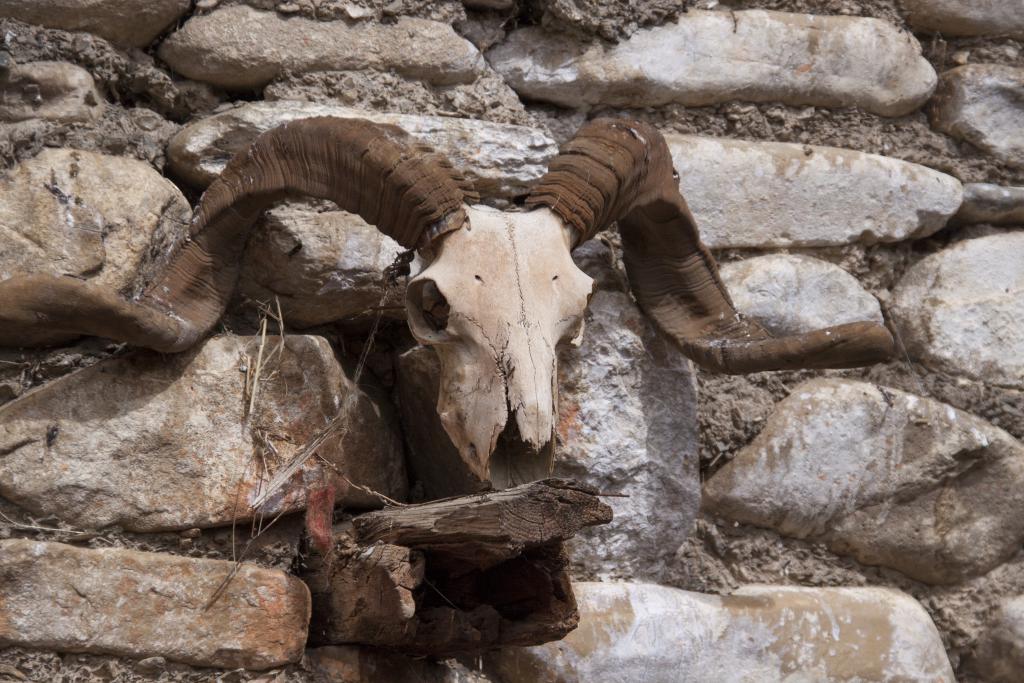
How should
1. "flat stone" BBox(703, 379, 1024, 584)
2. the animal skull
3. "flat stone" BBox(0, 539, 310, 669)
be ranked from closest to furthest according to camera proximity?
the animal skull < "flat stone" BBox(0, 539, 310, 669) < "flat stone" BBox(703, 379, 1024, 584)

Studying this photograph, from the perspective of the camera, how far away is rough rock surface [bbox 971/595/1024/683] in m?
4.04

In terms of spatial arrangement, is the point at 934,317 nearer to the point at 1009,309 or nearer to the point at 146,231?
the point at 1009,309

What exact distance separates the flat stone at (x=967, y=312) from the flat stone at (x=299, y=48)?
1.57m

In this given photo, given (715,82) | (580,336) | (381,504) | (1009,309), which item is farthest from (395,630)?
(1009,309)

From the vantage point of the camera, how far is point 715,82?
4180 millimetres

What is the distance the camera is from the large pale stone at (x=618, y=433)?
3.60 m

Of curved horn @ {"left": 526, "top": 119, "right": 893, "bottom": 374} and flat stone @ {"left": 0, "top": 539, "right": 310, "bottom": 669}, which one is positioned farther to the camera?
curved horn @ {"left": 526, "top": 119, "right": 893, "bottom": 374}

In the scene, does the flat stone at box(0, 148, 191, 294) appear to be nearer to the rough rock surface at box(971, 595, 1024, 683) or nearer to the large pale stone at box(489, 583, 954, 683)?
the large pale stone at box(489, 583, 954, 683)

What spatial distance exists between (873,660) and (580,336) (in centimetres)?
136

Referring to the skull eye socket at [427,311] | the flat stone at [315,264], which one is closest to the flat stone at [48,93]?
the flat stone at [315,264]

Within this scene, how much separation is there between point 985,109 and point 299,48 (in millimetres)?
2282

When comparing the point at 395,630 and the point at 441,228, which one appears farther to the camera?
the point at 441,228

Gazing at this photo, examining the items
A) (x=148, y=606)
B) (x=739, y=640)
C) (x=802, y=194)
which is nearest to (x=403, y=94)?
(x=802, y=194)

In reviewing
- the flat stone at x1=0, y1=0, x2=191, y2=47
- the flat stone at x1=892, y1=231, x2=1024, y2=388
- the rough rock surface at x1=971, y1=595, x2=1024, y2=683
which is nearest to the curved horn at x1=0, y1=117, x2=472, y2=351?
the flat stone at x1=0, y1=0, x2=191, y2=47
